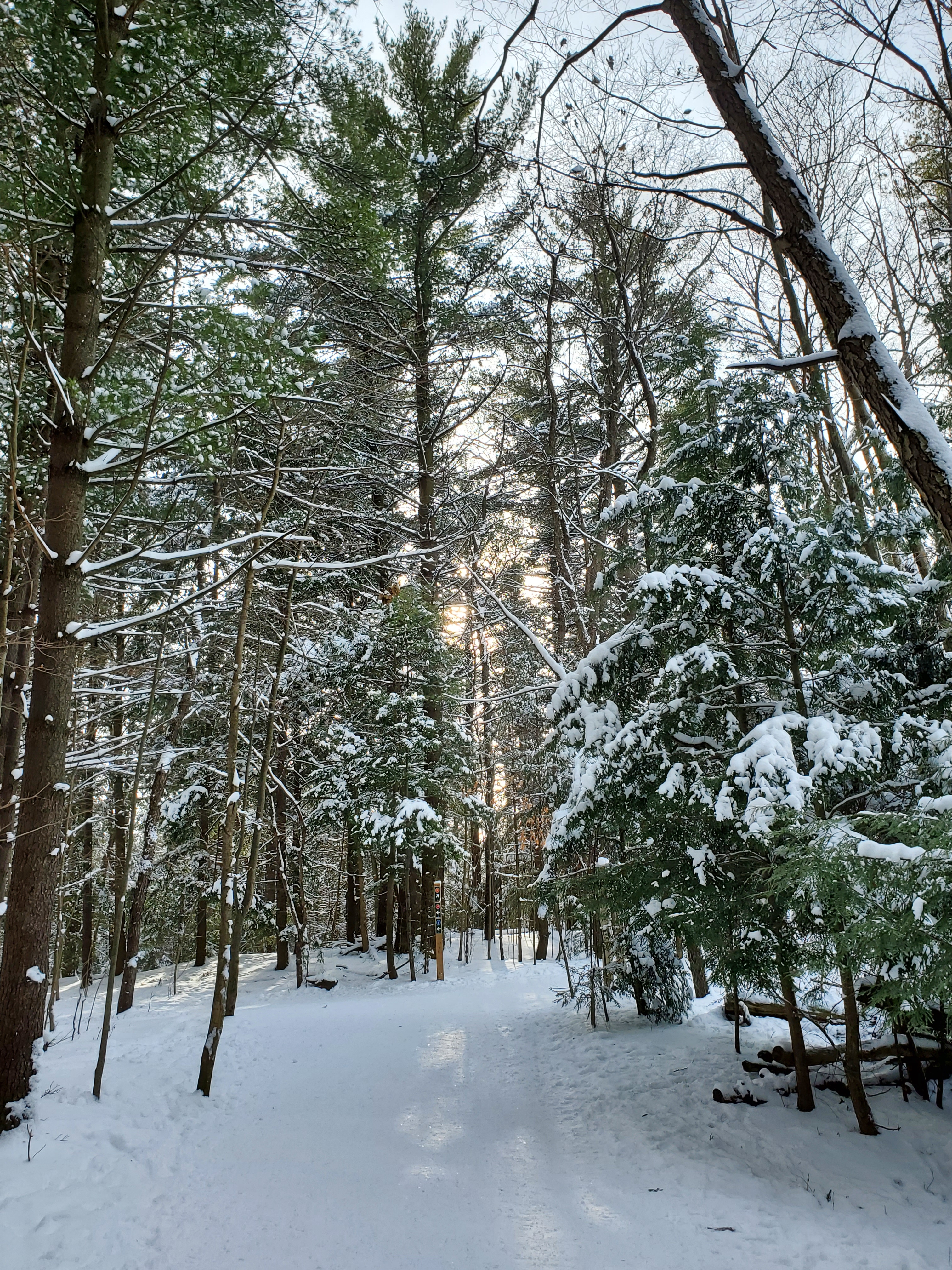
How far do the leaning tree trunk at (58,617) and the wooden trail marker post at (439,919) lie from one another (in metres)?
9.55

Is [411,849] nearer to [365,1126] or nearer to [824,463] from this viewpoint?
[365,1126]

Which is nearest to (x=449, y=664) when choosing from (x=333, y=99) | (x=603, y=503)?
(x=603, y=503)

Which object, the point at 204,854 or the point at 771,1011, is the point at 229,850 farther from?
the point at 204,854

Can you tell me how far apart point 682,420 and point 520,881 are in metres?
17.2

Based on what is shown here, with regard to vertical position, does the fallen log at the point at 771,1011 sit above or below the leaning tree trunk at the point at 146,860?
below

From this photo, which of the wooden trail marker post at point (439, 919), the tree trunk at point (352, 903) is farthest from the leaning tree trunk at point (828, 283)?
the tree trunk at point (352, 903)

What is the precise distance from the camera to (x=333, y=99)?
223 inches

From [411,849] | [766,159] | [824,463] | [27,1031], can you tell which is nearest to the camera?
[766,159]

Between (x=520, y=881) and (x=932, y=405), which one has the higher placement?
(x=932, y=405)

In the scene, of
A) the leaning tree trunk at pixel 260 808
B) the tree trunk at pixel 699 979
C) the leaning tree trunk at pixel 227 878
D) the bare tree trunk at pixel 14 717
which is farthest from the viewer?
the tree trunk at pixel 699 979

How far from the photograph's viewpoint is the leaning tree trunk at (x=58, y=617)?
435cm

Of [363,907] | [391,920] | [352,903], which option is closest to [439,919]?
[391,920]

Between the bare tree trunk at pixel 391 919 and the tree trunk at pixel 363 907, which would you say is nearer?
the bare tree trunk at pixel 391 919

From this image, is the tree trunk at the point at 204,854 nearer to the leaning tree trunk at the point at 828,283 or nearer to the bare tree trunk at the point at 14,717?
the bare tree trunk at the point at 14,717
